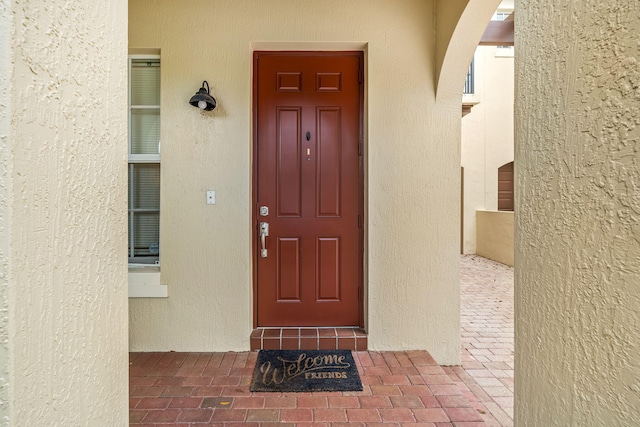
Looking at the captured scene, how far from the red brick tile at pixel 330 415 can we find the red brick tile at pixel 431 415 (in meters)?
0.44

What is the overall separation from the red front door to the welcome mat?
306mm

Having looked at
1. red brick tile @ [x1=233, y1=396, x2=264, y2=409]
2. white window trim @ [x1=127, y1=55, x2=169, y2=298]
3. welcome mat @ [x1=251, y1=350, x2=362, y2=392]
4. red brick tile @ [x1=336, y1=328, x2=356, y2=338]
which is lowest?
red brick tile @ [x1=233, y1=396, x2=264, y2=409]

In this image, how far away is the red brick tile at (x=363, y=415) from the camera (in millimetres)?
1854

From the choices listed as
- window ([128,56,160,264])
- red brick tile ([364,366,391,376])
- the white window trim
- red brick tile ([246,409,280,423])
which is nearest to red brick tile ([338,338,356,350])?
red brick tile ([364,366,391,376])

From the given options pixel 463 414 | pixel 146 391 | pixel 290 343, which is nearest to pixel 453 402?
pixel 463 414

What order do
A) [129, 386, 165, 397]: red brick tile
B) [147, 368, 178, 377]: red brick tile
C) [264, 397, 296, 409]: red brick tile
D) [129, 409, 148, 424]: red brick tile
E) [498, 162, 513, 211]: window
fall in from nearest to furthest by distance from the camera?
[129, 409, 148, 424]: red brick tile, [264, 397, 296, 409]: red brick tile, [129, 386, 165, 397]: red brick tile, [147, 368, 178, 377]: red brick tile, [498, 162, 513, 211]: window

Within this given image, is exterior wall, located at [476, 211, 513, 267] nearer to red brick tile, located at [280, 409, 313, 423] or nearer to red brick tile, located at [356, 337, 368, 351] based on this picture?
red brick tile, located at [356, 337, 368, 351]

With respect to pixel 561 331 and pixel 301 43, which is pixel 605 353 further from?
pixel 301 43

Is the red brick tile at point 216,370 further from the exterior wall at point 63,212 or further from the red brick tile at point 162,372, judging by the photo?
the exterior wall at point 63,212

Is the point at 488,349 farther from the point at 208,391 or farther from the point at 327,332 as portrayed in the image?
the point at 208,391

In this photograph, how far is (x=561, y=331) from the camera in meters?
0.77

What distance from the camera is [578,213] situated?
2.35 feet

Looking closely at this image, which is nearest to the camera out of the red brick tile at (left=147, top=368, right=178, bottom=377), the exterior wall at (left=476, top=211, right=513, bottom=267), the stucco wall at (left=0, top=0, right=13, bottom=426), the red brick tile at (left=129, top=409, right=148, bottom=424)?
the stucco wall at (left=0, top=0, right=13, bottom=426)

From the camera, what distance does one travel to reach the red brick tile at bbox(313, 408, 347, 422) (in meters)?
1.85
